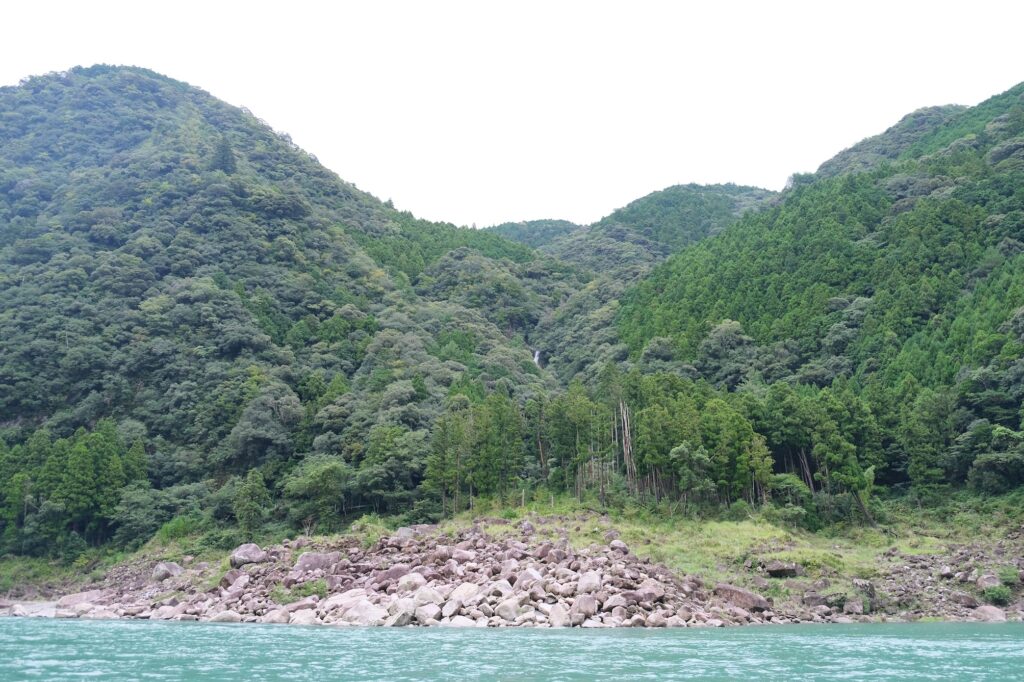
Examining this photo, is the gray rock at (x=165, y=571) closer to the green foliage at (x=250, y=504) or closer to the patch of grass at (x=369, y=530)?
the green foliage at (x=250, y=504)

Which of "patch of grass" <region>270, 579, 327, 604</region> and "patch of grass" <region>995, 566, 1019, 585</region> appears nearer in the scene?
"patch of grass" <region>995, 566, 1019, 585</region>

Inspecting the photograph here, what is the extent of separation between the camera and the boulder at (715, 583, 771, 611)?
3312 centimetres

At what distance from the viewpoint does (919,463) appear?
166 ft

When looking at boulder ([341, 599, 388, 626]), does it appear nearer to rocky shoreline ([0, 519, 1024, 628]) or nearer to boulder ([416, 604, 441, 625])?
rocky shoreline ([0, 519, 1024, 628])

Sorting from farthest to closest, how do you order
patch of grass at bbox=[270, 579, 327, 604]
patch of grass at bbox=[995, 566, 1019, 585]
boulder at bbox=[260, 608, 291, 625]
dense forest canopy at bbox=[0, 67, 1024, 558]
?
dense forest canopy at bbox=[0, 67, 1024, 558], patch of grass at bbox=[270, 579, 327, 604], boulder at bbox=[260, 608, 291, 625], patch of grass at bbox=[995, 566, 1019, 585]

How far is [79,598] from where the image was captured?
46.9 m

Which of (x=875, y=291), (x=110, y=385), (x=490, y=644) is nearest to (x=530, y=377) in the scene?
(x=875, y=291)

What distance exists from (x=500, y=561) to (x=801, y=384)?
4089 centimetres

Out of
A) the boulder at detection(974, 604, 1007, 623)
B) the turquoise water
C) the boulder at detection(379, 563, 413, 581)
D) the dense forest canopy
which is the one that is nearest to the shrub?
the dense forest canopy

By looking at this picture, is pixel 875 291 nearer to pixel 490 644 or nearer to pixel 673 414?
pixel 673 414

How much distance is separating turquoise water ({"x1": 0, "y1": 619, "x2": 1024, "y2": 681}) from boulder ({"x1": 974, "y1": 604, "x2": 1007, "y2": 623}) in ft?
9.07

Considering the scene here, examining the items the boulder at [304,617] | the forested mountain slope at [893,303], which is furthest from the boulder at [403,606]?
the forested mountain slope at [893,303]

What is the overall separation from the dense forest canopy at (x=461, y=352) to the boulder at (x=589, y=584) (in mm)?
17737

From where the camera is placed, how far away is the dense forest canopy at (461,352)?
52.8 m
